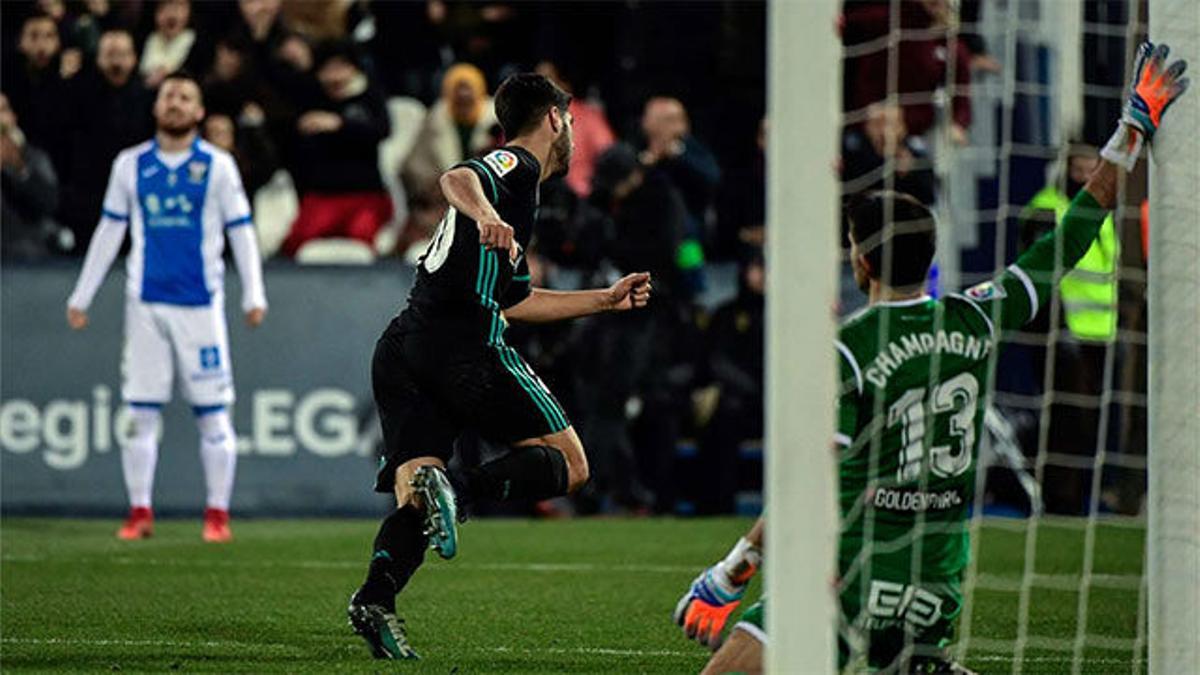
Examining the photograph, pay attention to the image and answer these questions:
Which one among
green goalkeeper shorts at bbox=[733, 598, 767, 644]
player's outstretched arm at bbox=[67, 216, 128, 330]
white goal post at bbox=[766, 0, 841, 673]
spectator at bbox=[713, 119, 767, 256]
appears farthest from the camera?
spectator at bbox=[713, 119, 767, 256]

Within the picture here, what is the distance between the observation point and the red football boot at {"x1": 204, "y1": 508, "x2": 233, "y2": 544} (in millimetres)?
13398

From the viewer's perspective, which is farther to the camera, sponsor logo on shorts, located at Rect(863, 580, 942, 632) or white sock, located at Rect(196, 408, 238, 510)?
white sock, located at Rect(196, 408, 238, 510)

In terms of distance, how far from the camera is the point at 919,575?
641 cm

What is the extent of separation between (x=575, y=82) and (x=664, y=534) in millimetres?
4225

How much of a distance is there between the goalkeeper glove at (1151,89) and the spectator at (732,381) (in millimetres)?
9271

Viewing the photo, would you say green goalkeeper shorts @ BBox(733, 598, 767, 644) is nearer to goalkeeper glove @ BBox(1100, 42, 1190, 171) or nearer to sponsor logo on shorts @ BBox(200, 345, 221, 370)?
goalkeeper glove @ BBox(1100, 42, 1190, 171)

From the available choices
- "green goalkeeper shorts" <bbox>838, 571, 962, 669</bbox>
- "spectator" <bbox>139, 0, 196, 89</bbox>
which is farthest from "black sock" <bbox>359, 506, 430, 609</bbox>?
"spectator" <bbox>139, 0, 196, 89</bbox>

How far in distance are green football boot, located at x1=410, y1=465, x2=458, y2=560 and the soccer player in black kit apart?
0.10 m

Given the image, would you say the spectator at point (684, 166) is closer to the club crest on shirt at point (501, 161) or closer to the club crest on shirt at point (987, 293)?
the club crest on shirt at point (501, 161)

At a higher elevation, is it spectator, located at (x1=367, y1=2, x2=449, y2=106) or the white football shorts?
spectator, located at (x1=367, y1=2, x2=449, y2=106)

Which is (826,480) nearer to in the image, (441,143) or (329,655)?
(329,655)

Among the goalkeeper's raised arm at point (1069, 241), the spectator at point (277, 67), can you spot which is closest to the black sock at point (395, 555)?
the goalkeeper's raised arm at point (1069, 241)

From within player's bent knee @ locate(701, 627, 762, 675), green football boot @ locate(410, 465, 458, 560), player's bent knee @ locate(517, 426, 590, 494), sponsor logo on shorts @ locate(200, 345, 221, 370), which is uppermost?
sponsor logo on shorts @ locate(200, 345, 221, 370)

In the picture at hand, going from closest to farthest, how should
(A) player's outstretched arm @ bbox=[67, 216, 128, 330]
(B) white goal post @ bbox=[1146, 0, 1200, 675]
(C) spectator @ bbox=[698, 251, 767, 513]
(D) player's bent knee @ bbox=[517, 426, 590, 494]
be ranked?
(B) white goal post @ bbox=[1146, 0, 1200, 675] → (D) player's bent knee @ bbox=[517, 426, 590, 494] → (A) player's outstretched arm @ bbox=[67, 216, 128, 330] → (C) spectator @ bbox=[698, 251, 767, 513]
